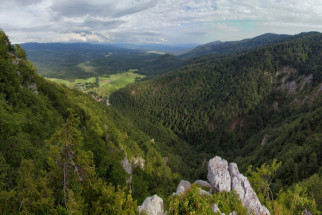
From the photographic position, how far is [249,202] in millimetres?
23203

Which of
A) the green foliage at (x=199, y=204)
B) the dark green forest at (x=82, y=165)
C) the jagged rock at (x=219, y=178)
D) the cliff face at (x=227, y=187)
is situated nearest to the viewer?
the dark green forest at (x=82, y=165)

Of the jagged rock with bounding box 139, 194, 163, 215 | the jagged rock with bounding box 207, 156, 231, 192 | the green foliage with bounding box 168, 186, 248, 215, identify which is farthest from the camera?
the jagged rock with bounding box 207, 156, 231, 192

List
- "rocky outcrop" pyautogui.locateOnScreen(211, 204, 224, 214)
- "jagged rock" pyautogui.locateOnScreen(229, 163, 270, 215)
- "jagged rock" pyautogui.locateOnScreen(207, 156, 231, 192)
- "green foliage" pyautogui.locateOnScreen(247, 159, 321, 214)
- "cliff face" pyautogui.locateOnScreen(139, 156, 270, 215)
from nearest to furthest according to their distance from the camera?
"rocky outcrop" pyautogui.locateOnScreen(211, 204, 224, 214), "cliff face" pyautogui.locateOnScreen(139, 156, 270, 215), "jagged rock" pyautogui.locateOnScreen(229, 163, 270, 215), "green foliage" pyautogui.locateOnScreen(247, 159, 321, 214), "jagged rock" pyautogui.locateOnScreen(207, 156, 231, 192)

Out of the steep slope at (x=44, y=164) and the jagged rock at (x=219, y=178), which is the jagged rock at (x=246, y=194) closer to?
the jagged rock at (x=219, y=178)

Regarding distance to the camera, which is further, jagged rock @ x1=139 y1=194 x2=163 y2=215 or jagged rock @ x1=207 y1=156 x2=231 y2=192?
jagged rock @ x1=207 y1=156 x2=231 y2=192

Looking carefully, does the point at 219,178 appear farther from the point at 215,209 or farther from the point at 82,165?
the point at 82,165

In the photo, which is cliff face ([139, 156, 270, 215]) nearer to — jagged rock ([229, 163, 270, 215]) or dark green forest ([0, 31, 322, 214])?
jagged rock ([229, 163, 270, 215])

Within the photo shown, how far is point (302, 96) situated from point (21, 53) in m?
202

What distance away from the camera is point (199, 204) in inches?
657

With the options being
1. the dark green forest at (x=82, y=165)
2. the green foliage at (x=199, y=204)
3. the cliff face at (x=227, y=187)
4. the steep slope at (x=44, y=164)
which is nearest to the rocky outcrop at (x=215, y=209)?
the cliff face at (x=227, y=187)

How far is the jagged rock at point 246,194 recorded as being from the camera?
22.4 metres

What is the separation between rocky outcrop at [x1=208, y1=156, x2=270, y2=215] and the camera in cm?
2272

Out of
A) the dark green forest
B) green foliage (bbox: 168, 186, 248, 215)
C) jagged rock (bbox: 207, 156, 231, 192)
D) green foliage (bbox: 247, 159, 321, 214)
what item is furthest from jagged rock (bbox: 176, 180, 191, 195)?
green foliage (bbox: 247, 159, 321, 214)

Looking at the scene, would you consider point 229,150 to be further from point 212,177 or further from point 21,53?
point 21,53
